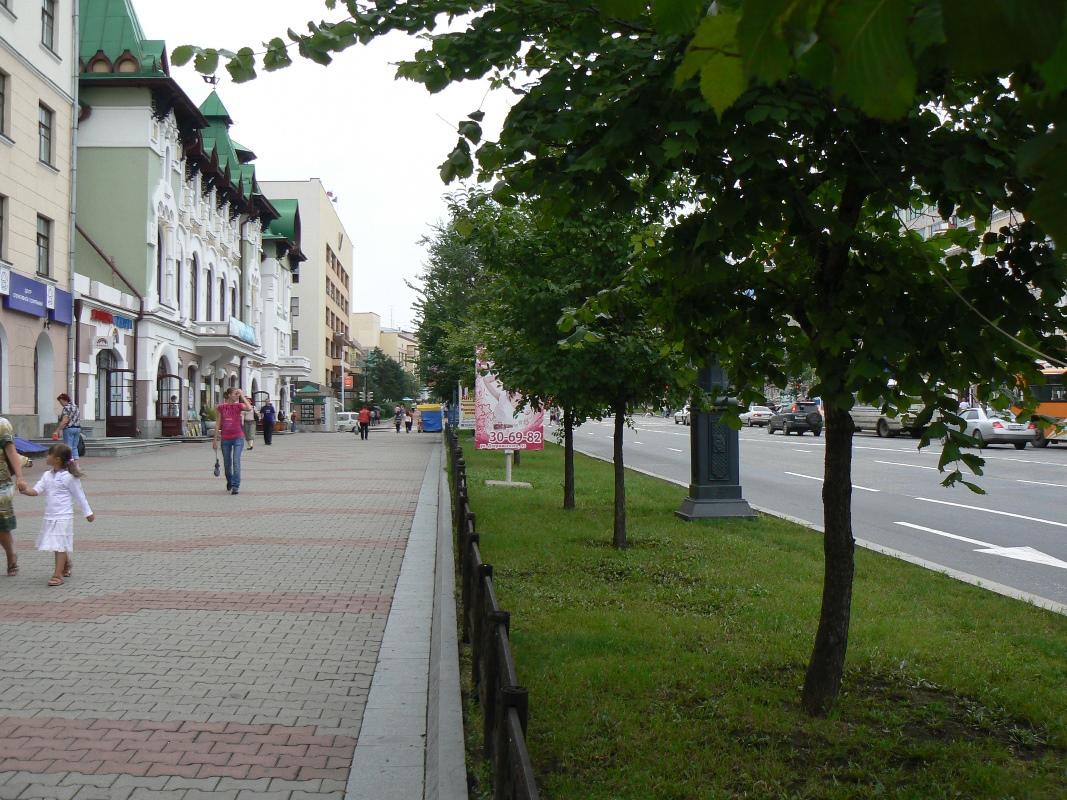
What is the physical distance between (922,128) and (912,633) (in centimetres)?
369

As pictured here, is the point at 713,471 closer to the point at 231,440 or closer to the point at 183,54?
the point at 231,440

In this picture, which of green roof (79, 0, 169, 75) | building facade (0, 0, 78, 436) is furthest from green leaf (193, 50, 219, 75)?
green roof (79, 0, 169, 75)

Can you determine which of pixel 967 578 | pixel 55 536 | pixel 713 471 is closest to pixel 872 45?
pixel 55 536

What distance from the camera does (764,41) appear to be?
1.25 meters

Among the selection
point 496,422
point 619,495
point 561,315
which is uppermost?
point 561,315

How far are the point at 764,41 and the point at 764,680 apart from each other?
15.0 ft

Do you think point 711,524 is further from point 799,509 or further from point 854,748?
point 854,748

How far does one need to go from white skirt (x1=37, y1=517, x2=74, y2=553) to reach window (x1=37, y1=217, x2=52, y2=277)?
21102 millimetres

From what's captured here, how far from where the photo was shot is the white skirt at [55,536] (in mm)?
8047

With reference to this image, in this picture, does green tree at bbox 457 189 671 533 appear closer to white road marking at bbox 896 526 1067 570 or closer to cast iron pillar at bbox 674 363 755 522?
cast iron pillar at bbox 674 363 755 522

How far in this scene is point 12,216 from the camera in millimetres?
24688

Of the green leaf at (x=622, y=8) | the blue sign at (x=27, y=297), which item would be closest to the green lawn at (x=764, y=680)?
the green leaf at (x=622, y=8)

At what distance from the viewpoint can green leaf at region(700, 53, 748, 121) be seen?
140cm

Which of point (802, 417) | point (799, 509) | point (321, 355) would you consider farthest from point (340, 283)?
point (799, 509)
